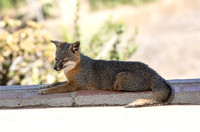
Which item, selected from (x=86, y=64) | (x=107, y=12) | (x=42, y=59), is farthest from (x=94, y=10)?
(x=86, y=64)

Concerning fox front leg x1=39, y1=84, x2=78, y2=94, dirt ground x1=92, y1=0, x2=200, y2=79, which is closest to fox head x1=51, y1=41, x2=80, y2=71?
fox front leg x1=39, y1=84, x2=78, y2=94

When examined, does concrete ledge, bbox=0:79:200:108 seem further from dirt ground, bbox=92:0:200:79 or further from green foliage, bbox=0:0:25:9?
green foliage, bbox=0:0:25:9

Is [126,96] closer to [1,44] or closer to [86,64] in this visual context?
[86,64]

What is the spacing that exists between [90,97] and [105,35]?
415 centimetres

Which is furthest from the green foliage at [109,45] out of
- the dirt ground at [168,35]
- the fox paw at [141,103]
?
the dirt ground at [168,35]

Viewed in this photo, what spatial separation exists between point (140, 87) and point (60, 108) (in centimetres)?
A: 94

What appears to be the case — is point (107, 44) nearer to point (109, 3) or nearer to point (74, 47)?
point (74, 47)

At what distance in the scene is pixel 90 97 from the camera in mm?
4680

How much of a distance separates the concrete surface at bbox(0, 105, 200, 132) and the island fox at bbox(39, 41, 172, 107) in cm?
39

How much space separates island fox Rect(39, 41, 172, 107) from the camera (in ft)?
15.4

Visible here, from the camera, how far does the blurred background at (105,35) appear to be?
779cm

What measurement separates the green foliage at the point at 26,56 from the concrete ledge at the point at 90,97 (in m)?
2.70

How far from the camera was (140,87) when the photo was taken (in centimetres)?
471

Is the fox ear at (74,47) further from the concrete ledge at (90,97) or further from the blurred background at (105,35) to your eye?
the blurred background at (105,35)
